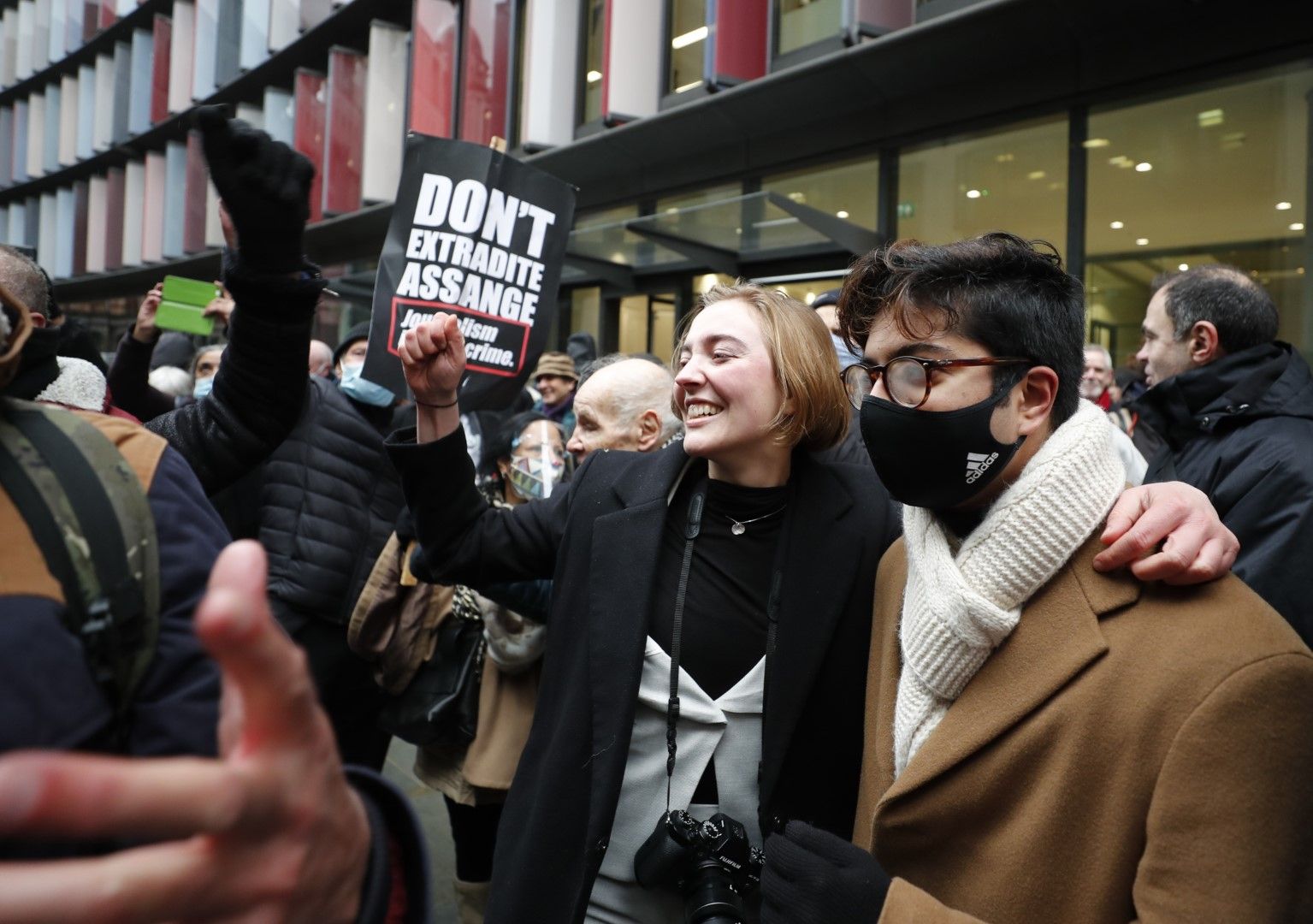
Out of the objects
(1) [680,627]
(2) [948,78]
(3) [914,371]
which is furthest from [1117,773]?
(2) [948,78]

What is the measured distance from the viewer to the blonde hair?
2207 millimetres

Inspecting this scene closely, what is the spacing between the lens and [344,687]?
3818mm

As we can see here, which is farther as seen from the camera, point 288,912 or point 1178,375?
point 1178,375

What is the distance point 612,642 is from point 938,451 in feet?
2.61

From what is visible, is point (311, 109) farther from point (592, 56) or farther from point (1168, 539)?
point (1168, 539)

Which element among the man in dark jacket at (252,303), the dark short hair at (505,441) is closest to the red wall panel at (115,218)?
the dark short hair at (505,441)

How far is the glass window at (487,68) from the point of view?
12.5m

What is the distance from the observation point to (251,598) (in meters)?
0.59

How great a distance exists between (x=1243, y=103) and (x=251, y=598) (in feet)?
24.8

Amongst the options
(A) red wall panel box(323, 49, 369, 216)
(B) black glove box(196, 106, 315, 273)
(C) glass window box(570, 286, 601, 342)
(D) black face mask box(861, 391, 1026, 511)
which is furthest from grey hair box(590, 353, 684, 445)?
(A) red wall panel box(323, 49, 369, 216)

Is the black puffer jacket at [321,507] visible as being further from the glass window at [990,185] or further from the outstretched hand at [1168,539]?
the glass window at [990,185]

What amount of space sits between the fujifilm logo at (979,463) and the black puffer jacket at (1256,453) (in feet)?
5.38

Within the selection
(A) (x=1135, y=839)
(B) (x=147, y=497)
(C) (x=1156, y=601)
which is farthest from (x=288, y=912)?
(C) (x=1156, y=601)

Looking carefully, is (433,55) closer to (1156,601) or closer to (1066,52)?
(1066,52)
